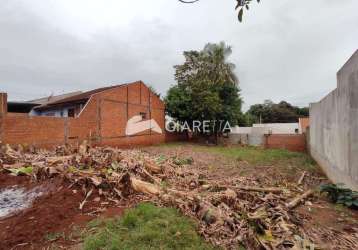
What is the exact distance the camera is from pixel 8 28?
985 cm

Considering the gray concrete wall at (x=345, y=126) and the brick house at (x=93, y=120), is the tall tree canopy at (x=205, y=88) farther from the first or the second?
the gray concrete wall at (x=345, y=126)

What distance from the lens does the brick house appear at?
357 inches

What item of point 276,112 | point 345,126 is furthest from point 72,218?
point 276,112

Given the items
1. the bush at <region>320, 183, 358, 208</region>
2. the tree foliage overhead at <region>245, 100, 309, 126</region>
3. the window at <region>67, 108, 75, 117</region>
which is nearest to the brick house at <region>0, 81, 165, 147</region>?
the window at <region>67, 108, 75, 117</region>

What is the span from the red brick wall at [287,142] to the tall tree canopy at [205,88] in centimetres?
399

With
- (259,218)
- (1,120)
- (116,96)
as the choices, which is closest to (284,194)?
(259,218)

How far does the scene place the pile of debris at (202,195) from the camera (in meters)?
3.13

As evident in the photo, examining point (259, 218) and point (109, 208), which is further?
point (109, 208)

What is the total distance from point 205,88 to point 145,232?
17.8 metres

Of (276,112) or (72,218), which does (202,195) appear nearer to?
(72,218)

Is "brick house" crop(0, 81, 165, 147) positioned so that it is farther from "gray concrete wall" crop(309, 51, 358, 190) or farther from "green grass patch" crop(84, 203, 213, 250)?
"gray concrete wall" crop(309, 51, 358, 190)

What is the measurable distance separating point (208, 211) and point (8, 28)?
38.0 feet

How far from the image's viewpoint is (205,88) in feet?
65.6

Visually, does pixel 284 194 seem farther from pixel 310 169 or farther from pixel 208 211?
pixel 310 169
